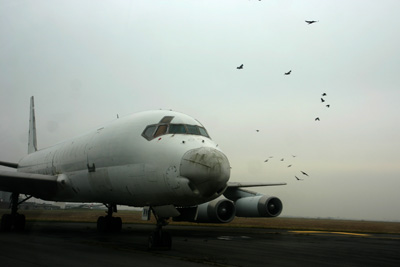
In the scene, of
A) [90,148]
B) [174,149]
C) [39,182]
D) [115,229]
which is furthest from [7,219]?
[174,149]

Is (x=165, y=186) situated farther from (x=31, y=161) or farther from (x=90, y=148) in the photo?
(x=31, y=161)

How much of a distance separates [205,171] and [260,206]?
11.1 m

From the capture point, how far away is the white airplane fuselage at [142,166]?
9969mm

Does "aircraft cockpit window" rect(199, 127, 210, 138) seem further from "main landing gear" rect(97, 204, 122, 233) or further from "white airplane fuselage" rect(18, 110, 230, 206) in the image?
"main landing gear" rect(97, 204, 122, 233)

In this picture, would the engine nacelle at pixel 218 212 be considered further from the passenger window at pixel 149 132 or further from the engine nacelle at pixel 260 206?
the passenger window at pixel 149 132

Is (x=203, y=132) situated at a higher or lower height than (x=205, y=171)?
higher

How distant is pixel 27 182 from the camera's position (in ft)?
56.1

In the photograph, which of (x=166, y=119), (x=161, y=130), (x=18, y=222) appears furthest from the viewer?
(x=18, y=222)

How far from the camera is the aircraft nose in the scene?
9766 millimetres

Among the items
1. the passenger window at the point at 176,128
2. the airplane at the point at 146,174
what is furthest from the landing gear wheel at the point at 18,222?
the passenger window at the point at 176,128

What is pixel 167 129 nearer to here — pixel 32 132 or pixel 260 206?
pixel 260 206

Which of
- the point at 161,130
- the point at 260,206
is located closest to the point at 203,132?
the point at 161,130

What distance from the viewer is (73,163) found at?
1641 cm

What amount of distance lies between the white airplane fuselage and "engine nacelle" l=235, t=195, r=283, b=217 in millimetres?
8341
